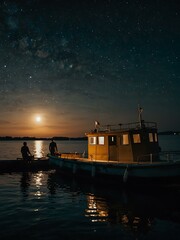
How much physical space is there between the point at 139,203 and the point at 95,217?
3382 millimetres

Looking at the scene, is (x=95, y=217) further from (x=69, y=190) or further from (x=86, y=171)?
(x=86, y=171)

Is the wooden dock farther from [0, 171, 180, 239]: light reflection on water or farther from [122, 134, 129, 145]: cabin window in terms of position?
[122, 134, 129, 145]: cabin window

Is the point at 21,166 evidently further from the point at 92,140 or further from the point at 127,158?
the point at 127,158

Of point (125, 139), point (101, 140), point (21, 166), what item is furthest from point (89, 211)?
point (21, 166)

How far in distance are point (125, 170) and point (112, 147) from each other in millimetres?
3063

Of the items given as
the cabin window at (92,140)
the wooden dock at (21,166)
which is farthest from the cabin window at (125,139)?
the wooden dock at (21,166)

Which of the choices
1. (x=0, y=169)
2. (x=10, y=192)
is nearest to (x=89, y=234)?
(x=10, y=192)

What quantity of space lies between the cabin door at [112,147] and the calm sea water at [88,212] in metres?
2.58

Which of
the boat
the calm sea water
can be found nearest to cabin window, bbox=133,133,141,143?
the boat

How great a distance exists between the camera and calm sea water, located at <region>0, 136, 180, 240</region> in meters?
9.84

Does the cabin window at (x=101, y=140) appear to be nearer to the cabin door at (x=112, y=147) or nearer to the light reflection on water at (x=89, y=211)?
the cabin door at (x=112, y=147)

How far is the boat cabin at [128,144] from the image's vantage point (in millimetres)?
18641

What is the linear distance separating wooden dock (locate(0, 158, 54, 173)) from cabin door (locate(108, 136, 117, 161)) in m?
10.5

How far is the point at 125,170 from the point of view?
56.9ft
